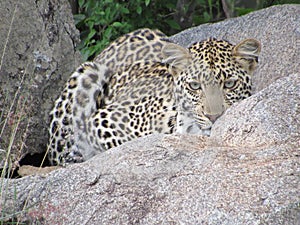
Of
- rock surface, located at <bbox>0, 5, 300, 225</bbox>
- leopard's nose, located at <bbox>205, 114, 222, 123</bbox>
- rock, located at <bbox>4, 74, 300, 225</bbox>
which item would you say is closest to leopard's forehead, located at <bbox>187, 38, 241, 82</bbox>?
leopard's nose, located at <bbox>205, 114, 222, 123</bbox>

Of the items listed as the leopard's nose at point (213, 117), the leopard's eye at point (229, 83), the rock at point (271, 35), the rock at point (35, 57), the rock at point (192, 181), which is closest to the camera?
the rock at point (192, 181)

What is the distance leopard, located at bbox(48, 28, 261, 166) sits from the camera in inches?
333

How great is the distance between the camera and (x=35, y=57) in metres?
9.31

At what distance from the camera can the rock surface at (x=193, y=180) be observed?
5.95 metres

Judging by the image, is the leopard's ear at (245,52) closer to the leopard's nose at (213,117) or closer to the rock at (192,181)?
Result: the leopard's nose at (213,117)

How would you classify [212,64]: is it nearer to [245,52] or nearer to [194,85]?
[194,85]

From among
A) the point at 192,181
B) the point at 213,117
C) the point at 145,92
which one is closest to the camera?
the point at 192,181

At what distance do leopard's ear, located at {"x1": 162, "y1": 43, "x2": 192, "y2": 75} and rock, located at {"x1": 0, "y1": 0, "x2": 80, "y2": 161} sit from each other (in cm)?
126

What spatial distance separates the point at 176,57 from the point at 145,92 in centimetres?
76

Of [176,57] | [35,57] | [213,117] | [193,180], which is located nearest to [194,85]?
[176,57]

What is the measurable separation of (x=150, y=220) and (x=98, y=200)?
16.8 inches

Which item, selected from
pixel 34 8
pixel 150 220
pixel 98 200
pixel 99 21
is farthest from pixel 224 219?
pixel 99 21

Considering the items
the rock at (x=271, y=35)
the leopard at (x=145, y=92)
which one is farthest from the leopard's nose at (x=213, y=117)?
the rock at (x=271, y=35)

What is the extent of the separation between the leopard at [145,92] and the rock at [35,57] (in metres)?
0.14
